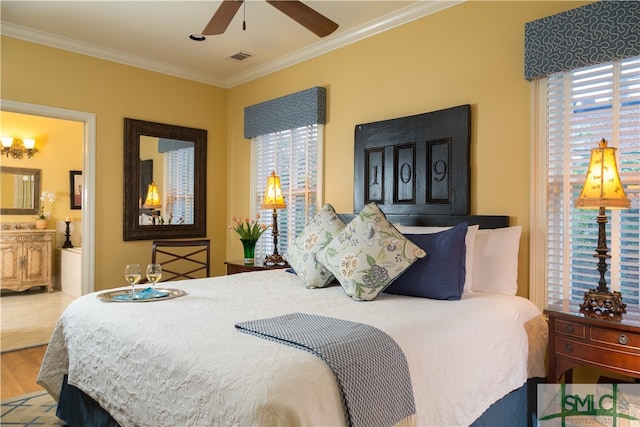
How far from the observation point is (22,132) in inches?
263

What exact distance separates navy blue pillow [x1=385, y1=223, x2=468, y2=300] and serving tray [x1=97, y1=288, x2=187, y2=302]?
1212mm

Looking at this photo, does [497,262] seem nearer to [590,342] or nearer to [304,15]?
[590,342]

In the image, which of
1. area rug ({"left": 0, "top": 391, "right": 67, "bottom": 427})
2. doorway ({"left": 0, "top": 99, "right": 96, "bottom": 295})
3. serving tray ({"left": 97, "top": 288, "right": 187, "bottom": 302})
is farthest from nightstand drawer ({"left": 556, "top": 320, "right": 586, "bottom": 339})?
doorway ({"left": 0, "top": 99, "right": 96, "bottom": 295})

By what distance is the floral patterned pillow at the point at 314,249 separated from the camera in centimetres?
269

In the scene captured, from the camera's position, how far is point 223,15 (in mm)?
2396

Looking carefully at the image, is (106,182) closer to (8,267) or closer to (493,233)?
(8,267)

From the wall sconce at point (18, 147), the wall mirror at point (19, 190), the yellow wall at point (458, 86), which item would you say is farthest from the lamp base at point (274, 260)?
the wall sconce at point (18, 147)

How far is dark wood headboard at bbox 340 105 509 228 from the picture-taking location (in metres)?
3.02

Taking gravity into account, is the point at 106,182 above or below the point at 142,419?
above

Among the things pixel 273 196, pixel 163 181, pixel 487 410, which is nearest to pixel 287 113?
pixel 273 196

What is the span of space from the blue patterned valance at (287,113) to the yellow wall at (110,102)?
647mm

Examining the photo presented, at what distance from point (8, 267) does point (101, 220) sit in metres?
3.03

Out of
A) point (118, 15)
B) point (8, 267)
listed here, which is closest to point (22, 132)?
point (8, 267)

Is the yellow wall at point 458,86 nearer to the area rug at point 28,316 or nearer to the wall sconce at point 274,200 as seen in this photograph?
the wall sconce at point 274,200
